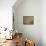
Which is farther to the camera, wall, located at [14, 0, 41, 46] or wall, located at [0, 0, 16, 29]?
wall, located at [14, 0, 41, 46]

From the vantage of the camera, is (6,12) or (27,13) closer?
(6,12)

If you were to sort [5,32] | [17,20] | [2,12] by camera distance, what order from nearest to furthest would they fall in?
[5,32] → [2,12] → [17,20]

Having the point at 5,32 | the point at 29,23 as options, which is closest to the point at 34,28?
the point at 29,23

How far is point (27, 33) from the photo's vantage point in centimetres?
584

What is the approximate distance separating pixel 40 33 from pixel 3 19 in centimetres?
238

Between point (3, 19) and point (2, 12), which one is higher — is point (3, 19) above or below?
below

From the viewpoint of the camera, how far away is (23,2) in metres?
5.77

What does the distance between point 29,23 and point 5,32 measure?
2.48 m

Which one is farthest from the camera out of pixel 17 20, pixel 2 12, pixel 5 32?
pixel 17 20

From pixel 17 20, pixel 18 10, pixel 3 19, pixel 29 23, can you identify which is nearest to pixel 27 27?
pixel 29 23

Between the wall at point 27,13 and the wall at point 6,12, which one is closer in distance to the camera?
the wall at point 6,12

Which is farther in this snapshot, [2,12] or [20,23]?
[20,23]

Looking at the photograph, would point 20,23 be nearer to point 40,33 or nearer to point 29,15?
point 29,15

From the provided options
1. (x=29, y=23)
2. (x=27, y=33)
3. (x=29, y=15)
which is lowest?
(x=27, y=33)
